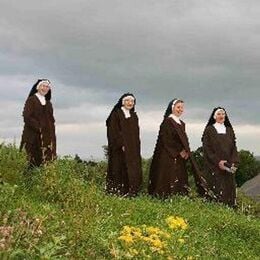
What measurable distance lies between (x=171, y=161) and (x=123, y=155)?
3.71 feet

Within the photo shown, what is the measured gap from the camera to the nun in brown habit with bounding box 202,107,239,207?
17.7m

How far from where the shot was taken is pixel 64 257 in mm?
6559

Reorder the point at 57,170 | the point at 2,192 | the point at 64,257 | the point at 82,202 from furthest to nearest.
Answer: the point at 57,170
the point at 82,202
the point at 2,192
the point at 64,257

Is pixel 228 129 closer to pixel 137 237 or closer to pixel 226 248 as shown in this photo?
pixel 226 248

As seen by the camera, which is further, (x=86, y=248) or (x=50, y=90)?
(x=50, y=90)

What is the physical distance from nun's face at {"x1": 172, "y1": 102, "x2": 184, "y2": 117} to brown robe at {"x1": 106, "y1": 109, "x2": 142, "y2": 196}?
93 centimetres

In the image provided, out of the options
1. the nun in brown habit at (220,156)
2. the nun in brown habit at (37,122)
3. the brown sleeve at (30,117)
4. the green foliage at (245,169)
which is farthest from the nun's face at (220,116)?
the green foliage at (245,169)

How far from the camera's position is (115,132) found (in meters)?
17.6

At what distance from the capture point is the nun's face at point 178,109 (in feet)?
57.3

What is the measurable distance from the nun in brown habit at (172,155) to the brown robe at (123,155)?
0.53 meters

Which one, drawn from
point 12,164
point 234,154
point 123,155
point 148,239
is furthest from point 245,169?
point 148,239

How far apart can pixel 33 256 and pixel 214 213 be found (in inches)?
347

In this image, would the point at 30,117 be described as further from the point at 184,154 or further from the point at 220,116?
the point at 220,116

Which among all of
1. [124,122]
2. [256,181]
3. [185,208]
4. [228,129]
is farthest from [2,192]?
[256,181]
